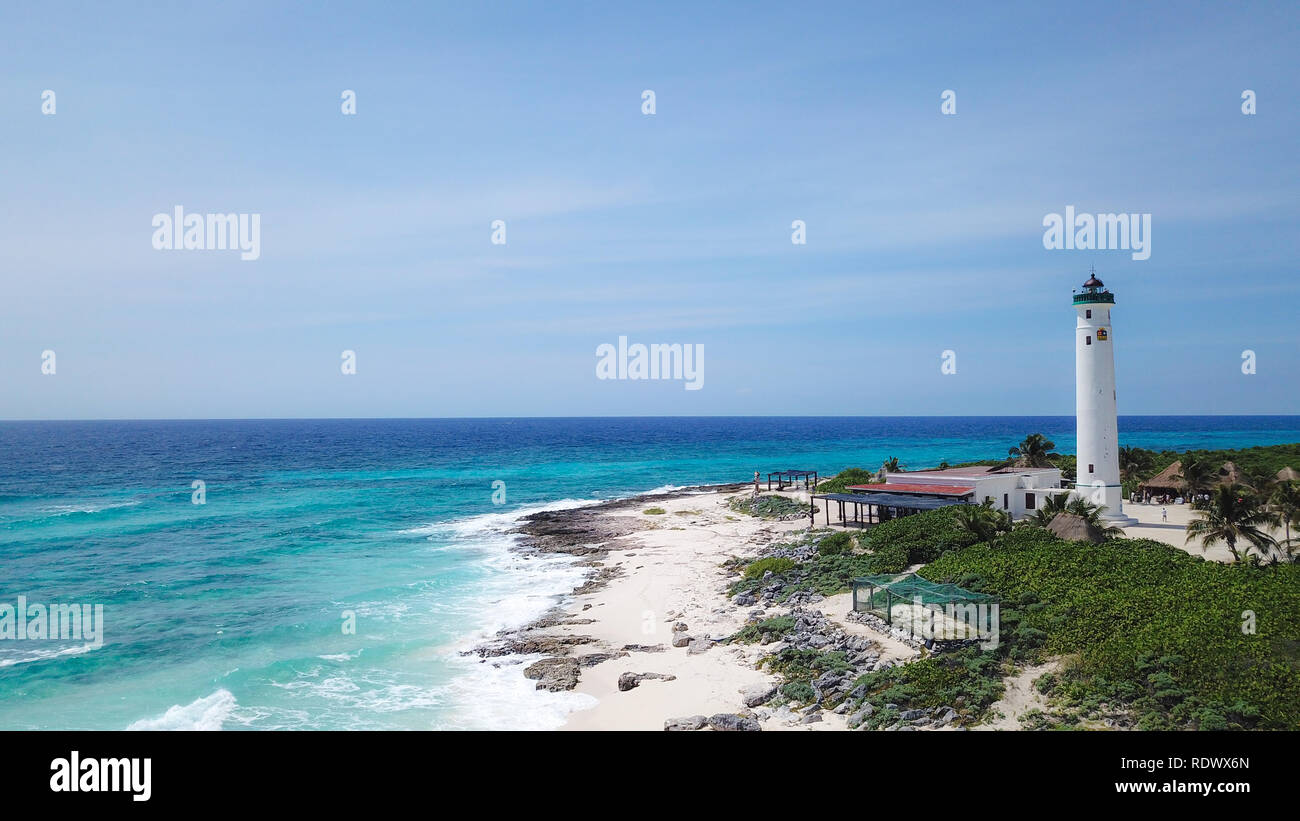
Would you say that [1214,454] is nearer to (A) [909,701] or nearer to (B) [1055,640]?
(B) [1055,640]

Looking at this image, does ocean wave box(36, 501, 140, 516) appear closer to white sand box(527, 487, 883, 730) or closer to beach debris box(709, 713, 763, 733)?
white sand box(527, 487, 883, 730)

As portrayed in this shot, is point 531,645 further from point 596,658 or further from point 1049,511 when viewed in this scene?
point 1049,511

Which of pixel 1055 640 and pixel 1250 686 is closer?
pixel 1250 686

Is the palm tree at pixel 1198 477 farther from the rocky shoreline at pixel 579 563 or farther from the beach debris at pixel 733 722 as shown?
the beach debris at pixel 733 722

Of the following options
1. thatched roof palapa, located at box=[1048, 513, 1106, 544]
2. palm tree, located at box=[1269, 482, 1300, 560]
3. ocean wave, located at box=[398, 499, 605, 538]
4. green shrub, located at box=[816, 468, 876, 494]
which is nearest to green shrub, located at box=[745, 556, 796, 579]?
thatched roof palapa, located at box=[1048, 513, 1106, 544]

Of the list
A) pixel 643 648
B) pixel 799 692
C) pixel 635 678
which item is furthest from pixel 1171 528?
pixel 635 678
